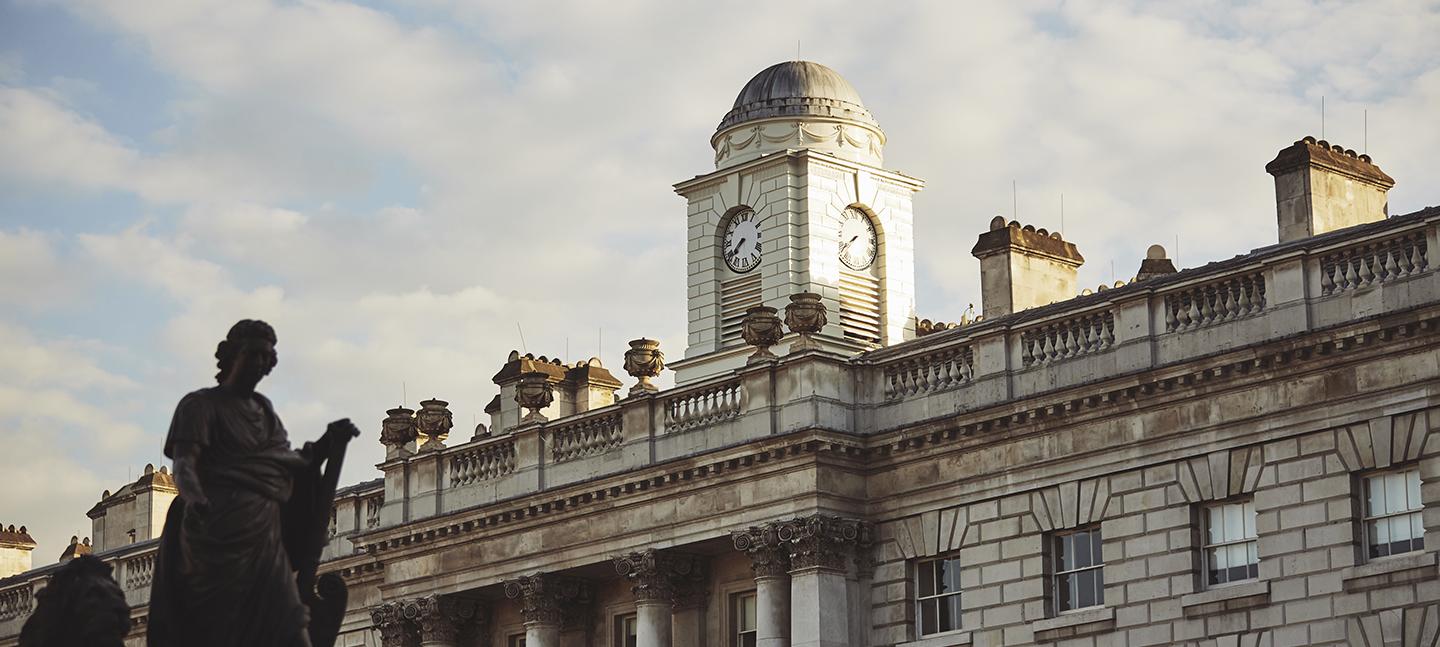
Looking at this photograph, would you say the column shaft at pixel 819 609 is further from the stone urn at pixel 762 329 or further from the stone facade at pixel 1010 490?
the stone urn at pixel 762 329

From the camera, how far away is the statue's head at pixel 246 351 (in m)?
16.0

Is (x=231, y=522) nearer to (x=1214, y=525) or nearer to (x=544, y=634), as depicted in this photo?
(x=1214, y=525)

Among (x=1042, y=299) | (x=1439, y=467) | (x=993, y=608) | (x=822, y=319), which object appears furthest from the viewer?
(x=1042, y=299)

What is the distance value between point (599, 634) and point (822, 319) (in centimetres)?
786

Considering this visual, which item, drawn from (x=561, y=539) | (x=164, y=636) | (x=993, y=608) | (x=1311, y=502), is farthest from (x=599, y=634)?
(x=164, y=636)

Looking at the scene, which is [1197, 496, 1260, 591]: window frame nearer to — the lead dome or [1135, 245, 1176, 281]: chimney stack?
[1135, 245, 1176, 281]: chimney stack

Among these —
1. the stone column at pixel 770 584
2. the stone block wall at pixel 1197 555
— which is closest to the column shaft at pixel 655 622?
the stone column at pixel 770 584

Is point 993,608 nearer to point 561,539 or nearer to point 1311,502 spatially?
point 1311,502

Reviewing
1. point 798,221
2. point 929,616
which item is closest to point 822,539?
point 929,616

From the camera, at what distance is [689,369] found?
193ft

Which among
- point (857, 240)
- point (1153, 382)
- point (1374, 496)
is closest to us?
point (1374, 496)

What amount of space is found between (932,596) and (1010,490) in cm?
248

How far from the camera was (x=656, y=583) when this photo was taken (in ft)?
159

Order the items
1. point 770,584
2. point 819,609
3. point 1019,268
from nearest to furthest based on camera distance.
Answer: point 819,609 < point 770,584 < point 1019,268
